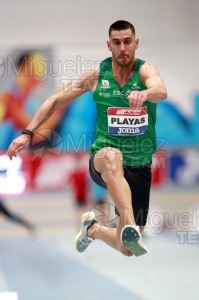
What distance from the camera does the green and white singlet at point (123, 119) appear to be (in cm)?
394

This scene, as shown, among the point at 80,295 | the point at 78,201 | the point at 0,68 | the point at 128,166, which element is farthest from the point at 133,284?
the point at 0,68

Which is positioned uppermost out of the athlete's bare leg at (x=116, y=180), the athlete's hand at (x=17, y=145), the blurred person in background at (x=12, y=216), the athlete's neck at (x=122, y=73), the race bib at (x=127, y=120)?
the athlete's neck at (x=122, y=73)

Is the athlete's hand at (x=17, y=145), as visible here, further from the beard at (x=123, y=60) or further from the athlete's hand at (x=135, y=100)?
the athlete's hand at (x=135, y=100)

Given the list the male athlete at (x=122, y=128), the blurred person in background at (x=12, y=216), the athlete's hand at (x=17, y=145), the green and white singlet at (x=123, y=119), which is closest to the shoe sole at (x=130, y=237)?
the male athlete at (x=122, y=128)

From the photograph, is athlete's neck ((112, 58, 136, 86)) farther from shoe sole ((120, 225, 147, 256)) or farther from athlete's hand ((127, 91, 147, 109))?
shoe sole ((120, 225, 147, 256))

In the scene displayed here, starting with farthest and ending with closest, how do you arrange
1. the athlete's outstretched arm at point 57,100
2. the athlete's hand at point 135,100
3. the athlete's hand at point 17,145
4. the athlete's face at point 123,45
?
the athlete's outstretched arm at point 57,100, the athlete's hand at point 17,145, the athlete's face at point 123,45, the athlete's hand at point 135,100

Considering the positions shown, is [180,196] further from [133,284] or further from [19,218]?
[133,284]

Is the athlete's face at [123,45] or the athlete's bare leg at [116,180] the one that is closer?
the athlete's bare leg at [116,180]

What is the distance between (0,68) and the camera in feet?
25.8

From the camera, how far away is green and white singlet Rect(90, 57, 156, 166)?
3.94 meters

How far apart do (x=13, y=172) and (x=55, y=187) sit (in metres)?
0.61

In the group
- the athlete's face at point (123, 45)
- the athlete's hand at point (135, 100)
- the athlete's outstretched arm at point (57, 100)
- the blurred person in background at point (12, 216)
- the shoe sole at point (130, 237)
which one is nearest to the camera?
the athlete's hand at point (135, 100)

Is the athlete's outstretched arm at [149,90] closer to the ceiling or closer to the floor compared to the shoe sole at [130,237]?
closer to the ceiling

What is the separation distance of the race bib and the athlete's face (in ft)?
0.98
